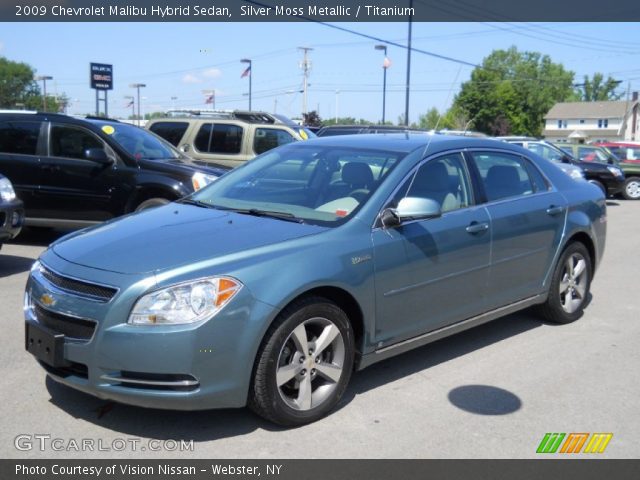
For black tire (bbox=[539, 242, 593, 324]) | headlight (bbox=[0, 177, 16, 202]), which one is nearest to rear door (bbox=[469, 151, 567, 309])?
black tire (bbox=[539, 242, 593, 324])

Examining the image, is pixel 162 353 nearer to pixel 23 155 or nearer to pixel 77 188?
pixel 77 188

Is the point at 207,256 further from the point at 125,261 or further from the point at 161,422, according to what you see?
the point at 161,422

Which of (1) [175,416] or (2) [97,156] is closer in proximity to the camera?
(1) [175,416]

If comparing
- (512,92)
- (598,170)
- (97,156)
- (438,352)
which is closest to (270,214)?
(438,352)

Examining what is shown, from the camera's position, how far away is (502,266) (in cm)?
521

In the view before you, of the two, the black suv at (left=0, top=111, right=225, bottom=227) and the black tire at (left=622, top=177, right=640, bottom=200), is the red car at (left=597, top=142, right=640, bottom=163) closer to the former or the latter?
the black tire at (left=622, top=177, right=640, bottom=200)

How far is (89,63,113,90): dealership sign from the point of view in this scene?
122 feet

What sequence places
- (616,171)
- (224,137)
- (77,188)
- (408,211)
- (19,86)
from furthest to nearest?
(19,86)
(616,171)
(224,137)
(77,188)
(408,211)

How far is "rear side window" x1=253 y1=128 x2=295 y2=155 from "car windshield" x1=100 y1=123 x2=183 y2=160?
298cm

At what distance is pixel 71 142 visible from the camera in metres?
9.46

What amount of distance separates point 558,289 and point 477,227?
150 cm

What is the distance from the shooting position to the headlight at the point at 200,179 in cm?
908
